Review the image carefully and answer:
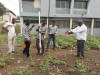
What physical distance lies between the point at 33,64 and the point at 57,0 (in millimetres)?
14621

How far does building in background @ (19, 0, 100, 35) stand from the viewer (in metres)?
16.3

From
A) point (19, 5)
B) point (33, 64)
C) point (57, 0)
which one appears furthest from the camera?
point (57, 0)

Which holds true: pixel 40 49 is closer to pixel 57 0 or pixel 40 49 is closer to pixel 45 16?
pixel 45 16

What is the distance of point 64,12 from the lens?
17.2m

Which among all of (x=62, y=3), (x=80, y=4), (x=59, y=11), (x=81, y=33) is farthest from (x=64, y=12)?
(x=81, y=33)

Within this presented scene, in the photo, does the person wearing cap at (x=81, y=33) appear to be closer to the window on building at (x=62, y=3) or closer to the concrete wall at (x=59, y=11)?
the concrete wall at (x=59, y=11)

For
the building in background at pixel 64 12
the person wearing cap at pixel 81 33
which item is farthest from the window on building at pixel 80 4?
the person wearing cap at pixel 81 33

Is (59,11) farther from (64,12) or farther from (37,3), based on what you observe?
(37,3)

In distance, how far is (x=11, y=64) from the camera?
410 centimetres

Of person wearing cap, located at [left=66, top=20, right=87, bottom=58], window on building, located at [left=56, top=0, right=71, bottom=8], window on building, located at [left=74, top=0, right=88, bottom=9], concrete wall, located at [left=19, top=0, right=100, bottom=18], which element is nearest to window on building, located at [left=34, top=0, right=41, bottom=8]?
concrete wall, located at [left=19, top=0, right=100, bottom=18]

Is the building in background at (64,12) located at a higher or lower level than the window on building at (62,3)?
lower

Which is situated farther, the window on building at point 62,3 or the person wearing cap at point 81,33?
the window on building at point 62,3

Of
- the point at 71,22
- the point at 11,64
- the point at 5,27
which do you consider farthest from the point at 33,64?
the point at 71,22

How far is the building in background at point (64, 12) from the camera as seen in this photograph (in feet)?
53.4
